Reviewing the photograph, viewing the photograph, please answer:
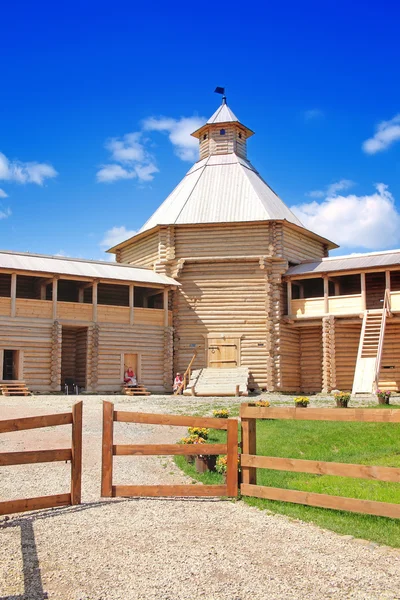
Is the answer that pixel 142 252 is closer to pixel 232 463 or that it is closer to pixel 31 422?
pixel 232 463

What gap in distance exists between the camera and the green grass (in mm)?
7133

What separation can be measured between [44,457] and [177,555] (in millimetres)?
2476

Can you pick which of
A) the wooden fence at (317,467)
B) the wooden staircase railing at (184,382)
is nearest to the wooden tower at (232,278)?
the wooden staircase railing at (184,382)

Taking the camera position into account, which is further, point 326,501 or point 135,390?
point 135,390

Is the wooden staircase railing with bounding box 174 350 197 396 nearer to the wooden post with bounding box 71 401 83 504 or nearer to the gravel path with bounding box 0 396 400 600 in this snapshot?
the gravel path with bounding box 0 396 400 600

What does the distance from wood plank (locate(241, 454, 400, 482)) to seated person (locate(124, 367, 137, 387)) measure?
Answer: 69.7 ft

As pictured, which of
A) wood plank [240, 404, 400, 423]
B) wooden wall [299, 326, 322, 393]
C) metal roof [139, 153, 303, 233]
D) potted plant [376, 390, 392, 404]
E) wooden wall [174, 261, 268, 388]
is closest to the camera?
wood plank [240, 404, 400, 423]

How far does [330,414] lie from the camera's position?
757 cm

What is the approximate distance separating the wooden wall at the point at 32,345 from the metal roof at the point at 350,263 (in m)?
12.5

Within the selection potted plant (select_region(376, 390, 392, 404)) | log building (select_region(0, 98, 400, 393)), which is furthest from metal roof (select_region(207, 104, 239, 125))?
potted plant (select_region(376, 390, 392, 404))

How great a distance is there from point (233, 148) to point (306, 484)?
31.2 meters

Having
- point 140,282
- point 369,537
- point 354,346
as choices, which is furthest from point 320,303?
point 369,537

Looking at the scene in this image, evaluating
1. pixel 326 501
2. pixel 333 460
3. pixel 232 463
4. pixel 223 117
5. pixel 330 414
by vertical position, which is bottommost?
pixel 333 460

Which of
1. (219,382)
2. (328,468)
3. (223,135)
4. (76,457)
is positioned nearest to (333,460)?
(328,468)
